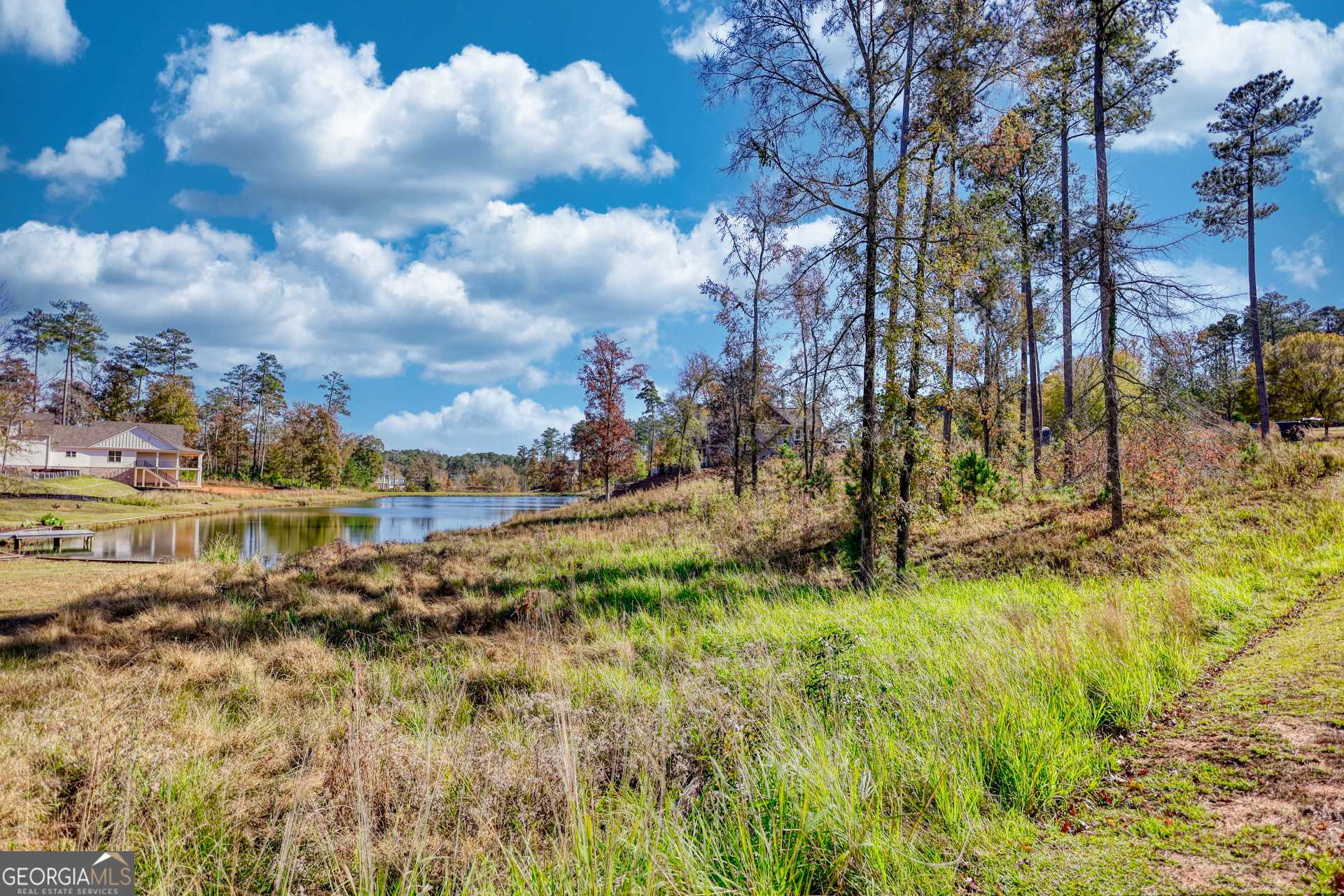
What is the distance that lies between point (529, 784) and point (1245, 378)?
138ft

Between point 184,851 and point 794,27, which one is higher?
point 794,27

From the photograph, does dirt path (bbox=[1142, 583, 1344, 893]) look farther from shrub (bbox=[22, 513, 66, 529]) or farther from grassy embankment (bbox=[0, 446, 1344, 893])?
shrub (bbox=[22, 513, 66, 529])

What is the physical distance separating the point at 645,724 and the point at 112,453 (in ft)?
249

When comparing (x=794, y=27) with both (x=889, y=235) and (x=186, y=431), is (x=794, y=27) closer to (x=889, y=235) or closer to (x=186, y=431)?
(x=889, y=235)

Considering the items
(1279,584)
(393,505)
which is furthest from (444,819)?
(393,505)

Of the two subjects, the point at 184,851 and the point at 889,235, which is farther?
the point at 889,235

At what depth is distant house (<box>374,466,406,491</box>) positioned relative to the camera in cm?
9250

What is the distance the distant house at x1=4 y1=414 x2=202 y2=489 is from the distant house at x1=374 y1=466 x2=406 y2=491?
31.0m

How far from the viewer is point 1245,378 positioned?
30328mm

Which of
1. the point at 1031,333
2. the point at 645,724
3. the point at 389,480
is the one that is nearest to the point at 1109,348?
the point at 1031,333

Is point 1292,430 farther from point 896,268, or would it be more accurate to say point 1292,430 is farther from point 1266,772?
point 1266,772

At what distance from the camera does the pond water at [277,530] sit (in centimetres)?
2275

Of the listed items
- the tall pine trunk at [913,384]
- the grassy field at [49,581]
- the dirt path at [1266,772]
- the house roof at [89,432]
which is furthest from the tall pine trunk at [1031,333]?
the house roof at [89,432]

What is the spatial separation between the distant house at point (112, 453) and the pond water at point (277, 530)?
780 inches
